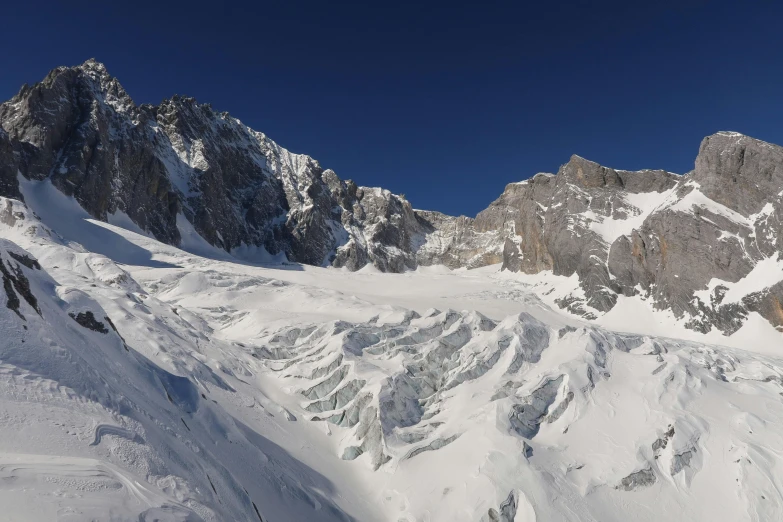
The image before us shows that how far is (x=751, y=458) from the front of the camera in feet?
85.9

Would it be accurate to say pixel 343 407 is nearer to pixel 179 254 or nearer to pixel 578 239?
pixel 179 254

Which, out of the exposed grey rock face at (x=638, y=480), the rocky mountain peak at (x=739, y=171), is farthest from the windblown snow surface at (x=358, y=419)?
the rocky mountain peak at (x=739, y=171)

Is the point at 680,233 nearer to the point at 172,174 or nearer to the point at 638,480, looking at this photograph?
the point at 638,480

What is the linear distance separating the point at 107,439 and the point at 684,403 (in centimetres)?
3127

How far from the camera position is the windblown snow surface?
1145 cm

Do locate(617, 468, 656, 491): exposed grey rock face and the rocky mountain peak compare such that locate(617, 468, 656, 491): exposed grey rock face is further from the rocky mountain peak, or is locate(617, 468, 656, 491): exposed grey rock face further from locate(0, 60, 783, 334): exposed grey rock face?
the rocky mountain peak

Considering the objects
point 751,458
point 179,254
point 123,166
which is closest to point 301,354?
point 751,458

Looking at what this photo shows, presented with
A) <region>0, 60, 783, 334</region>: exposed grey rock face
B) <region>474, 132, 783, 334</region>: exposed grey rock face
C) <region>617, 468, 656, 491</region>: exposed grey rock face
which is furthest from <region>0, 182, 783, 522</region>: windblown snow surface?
<region>0, 60, 783, 334</region>: exposed grey rock face

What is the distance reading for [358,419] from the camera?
104 feet

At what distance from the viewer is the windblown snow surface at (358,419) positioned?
37.6 ft

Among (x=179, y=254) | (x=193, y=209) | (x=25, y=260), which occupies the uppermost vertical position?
(x=193, y=209)

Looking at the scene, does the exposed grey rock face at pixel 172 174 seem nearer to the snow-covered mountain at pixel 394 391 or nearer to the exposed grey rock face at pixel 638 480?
the snow-covered mountain at pixel 394 391

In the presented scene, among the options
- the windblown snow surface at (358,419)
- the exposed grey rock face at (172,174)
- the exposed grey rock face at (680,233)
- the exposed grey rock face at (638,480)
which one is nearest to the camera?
the windblown snow surface at (358,419)

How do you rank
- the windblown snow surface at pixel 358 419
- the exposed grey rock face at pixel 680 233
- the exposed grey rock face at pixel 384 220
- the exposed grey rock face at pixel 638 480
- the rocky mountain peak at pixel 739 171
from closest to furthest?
1. the windblown snow surface at pixel 358 419
2. the exposed grey rock face at pixel 638 480
3. the exposed grey rock face at pixel 680 233
4. the rocky mountain peak at pixel 739 171
5. the exposed grey rock face at pixel 384 220
